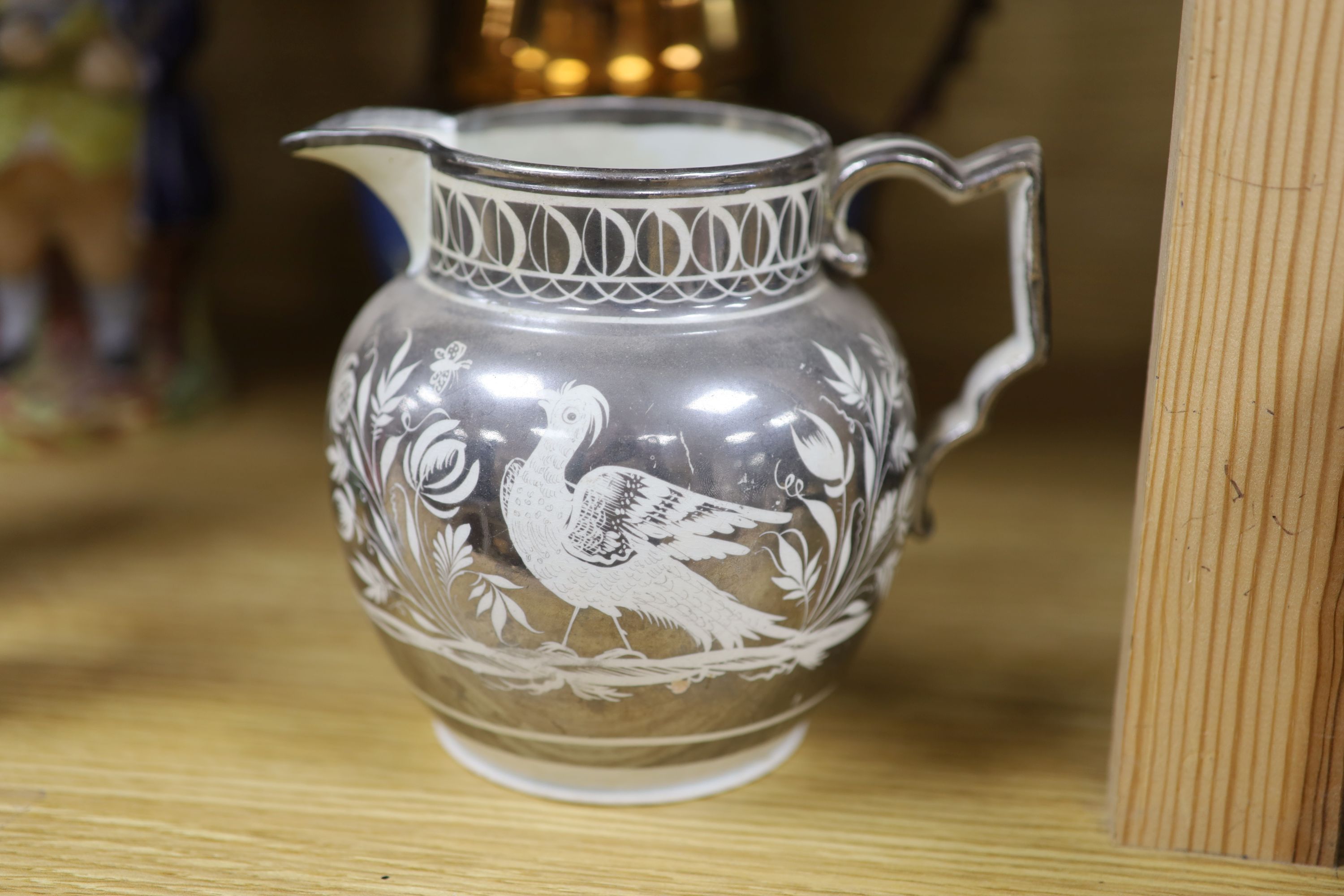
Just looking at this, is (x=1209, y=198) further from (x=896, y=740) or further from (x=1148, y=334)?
(x=1148, y=334)

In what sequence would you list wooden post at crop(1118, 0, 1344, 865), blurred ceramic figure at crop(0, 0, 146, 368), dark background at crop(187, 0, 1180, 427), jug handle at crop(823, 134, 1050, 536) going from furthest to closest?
1. dark background at crop(187, 0, 1180, 427)
2. blurred ceramic figure at crop(0, 0, 146, 368)
3. jug handle at crop(823, 134, 1050, 536)
4. wooden post at crop(1118, 0, 1344, 865)

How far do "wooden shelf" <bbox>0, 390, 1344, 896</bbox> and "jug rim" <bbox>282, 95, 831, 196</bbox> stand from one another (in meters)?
0.26

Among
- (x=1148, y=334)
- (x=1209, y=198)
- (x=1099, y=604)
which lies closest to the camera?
(x=1209, y=198)

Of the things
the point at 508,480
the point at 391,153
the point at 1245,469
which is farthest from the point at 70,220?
the point at 1245,469

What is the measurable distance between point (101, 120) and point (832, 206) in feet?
1.75

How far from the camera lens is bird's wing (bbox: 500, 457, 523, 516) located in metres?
0.52

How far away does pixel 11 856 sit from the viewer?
0.56m

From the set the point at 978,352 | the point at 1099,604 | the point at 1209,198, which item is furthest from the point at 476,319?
the point at 978,352

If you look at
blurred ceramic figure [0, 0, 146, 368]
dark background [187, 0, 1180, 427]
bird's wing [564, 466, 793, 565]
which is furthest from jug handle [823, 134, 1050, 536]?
blurred ceramic figure [0, 0, 146, 368]

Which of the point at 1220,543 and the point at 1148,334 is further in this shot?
the point at 1148,334

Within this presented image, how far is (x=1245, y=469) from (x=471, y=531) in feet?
0.96

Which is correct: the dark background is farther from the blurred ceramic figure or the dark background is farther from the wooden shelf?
the wooden shelf

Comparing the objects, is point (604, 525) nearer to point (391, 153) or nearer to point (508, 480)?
point (508, 480)

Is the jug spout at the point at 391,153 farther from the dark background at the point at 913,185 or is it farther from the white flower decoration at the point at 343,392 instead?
the dark background at the point at 913,185
